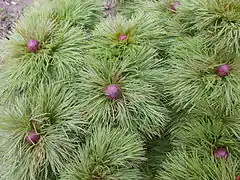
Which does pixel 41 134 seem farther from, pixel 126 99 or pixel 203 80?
pixel 203 80

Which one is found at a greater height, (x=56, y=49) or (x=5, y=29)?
(x=5, y=29)

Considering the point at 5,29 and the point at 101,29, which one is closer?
the point at 101,29

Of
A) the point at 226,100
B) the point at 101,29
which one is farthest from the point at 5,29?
the point at 226,100

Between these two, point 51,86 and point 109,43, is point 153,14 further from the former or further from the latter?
point 51,86

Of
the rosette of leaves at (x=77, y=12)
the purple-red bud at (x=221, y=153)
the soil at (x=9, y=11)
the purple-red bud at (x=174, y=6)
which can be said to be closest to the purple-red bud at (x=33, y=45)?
the rosette of leaves at (x=77, y=12)

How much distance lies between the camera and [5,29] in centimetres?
156

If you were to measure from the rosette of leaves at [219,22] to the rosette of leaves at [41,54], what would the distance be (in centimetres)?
27

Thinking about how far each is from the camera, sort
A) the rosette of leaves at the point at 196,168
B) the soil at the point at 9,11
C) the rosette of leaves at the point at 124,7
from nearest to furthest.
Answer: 1. the rosette of leaves at the point at 196,168
2. the rosette of leaves at the point at 124,7
3. the soil at the point at 9,11

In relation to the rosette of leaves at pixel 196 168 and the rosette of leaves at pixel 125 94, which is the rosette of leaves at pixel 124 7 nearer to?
the rosette of leaves at pixel 125 94

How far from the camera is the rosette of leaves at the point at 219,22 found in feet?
2.51

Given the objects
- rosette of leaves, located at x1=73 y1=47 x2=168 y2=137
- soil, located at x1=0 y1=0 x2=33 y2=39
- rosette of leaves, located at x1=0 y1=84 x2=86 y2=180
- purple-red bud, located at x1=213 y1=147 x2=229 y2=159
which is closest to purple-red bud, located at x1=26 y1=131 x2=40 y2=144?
rosette of leaves, located at x1=0 y1=84 x2=86 y2=180

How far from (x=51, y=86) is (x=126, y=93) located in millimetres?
168

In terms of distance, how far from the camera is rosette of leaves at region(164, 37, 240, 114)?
0.77m

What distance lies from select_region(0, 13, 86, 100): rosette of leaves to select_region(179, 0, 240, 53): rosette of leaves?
273mm
